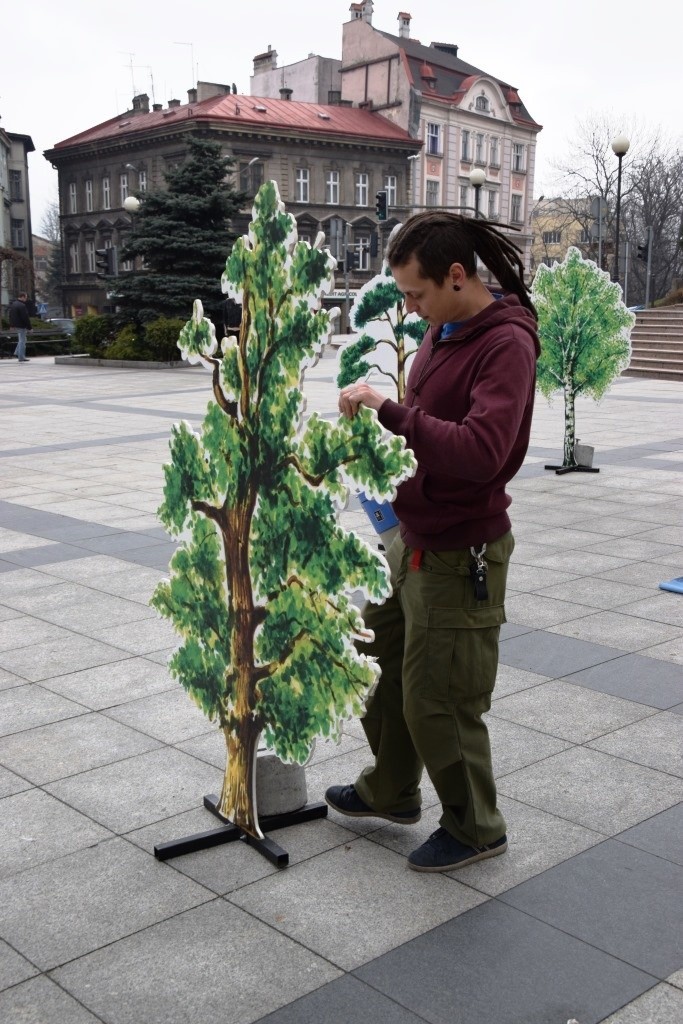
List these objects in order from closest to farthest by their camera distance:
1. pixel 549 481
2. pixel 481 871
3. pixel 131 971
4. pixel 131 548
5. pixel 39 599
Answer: pixel 131 971, pixel 481 871, pixel 39 599, pixel 131 548, pixel 549 481

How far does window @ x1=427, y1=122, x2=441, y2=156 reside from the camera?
66188 millimetres

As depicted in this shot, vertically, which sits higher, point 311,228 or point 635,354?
point 311,228

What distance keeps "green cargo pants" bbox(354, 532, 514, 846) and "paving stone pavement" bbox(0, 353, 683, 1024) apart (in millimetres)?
248

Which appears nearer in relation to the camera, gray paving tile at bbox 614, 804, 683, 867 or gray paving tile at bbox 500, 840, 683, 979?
gray paving tile at bbox 500, 840, 683, 979

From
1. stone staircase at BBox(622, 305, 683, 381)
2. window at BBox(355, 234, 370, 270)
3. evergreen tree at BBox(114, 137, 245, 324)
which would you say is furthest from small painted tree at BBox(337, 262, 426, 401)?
window at BBox(355, 234, 370, 270)

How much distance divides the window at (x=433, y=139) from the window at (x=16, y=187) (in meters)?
26.4

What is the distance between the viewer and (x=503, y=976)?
9.64ft

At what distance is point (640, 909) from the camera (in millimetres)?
3273

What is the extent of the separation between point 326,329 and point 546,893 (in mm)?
1760

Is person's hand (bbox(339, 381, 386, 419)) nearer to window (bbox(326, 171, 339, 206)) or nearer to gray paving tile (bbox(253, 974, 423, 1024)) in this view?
gray paving tile (bbox(253, 974, 423, 1024))

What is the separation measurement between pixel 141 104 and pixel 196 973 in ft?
238

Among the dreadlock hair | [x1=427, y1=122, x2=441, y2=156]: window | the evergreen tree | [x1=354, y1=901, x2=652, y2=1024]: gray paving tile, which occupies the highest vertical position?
[x1=427, y1=122, x2=441, y2=156]: window

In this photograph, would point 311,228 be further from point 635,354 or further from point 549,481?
point 549,481

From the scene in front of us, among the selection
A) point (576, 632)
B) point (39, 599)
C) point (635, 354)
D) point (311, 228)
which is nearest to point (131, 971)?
point (576, 632)
